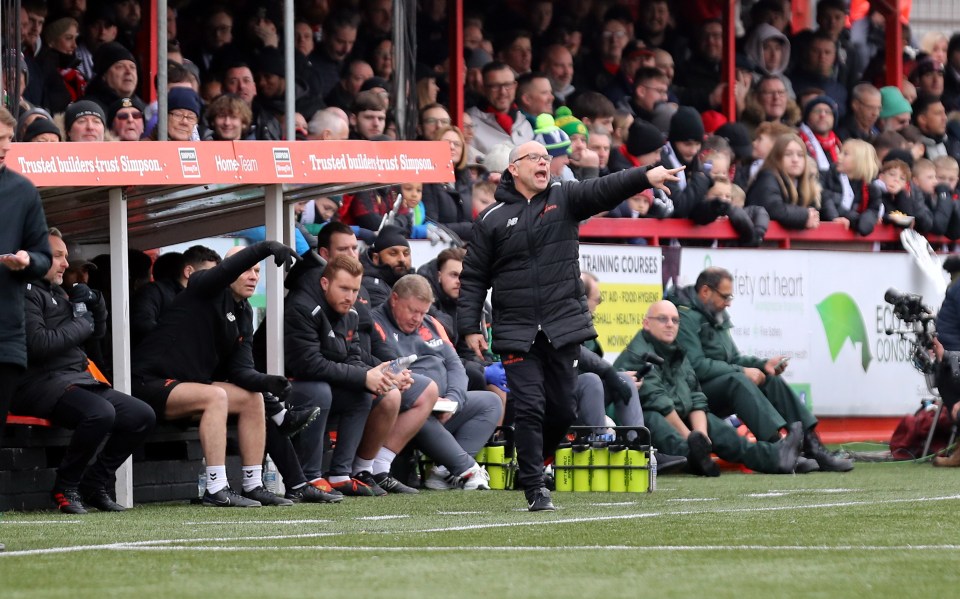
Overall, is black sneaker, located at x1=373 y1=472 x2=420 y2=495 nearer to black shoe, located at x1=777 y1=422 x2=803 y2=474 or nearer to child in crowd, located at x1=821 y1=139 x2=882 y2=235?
black shoe, located at x1=777 y1=422 x2=803 y2=474

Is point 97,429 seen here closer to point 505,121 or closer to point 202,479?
point 202,479

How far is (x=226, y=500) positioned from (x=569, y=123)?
21.7ft

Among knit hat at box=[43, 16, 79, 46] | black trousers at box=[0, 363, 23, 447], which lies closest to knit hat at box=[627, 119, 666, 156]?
knit hat at box=[43, 16, 79, 46]

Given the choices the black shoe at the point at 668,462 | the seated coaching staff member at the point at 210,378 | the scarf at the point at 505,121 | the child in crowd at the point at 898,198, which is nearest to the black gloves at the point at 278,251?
the seated coaching staff member at the point at 210,378

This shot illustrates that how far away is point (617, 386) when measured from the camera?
1301 centimetres

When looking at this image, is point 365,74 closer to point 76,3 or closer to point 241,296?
point 76,3

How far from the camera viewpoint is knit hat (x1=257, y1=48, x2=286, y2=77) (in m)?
14.9

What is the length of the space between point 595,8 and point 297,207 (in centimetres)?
706

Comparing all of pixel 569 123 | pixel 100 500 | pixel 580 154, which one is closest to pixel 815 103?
pixel 569 123

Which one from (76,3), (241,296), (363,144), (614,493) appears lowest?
(614,493)

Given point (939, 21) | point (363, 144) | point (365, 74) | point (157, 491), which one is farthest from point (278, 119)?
point (939, 21)

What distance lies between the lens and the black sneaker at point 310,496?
10.5m

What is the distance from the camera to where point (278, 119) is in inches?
579

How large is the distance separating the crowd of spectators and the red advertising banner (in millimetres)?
681
